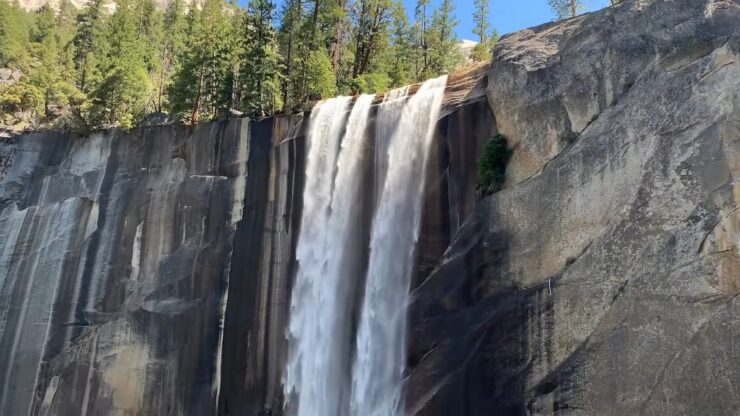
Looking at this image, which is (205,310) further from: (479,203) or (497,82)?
(497,82)

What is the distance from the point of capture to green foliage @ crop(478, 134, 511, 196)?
15508 millimetres

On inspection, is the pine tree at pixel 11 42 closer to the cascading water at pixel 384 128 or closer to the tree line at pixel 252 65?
the tree line at pixel 252 65

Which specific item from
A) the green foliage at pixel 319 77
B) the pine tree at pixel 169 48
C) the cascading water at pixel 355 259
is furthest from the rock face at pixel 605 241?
the pine tree at pixel 169 48

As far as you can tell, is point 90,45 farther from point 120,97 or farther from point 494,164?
point 494,164

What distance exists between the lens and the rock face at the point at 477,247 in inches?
455

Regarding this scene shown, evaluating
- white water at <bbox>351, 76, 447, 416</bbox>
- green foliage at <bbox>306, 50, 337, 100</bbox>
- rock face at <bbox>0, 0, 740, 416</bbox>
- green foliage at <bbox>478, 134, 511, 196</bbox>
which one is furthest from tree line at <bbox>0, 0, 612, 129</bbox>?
green foliage at <bbox>478, 134, 511, 196</bbox>

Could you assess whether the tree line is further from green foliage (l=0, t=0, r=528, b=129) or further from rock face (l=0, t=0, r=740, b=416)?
rock face (l=0, t=0, r=740, b=416)

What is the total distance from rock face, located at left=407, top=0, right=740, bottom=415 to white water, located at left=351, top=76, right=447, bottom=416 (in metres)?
1.13

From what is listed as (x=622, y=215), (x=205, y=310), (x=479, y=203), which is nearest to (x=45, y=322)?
(x=205, y=310)

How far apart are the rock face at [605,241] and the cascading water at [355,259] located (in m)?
1.68

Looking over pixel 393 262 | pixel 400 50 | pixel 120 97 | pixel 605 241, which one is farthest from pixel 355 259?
pixel 400 50

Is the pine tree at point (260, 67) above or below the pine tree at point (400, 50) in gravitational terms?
below

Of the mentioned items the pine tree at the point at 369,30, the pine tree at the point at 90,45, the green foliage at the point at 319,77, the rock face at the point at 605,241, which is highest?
the pine tree at the point at 90,45

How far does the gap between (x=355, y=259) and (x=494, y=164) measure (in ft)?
16.4
